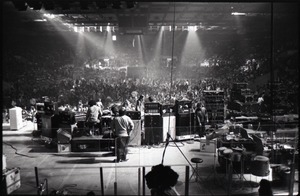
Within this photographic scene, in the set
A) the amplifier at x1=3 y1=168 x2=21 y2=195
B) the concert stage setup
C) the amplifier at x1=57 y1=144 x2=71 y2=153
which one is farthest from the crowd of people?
the amplifier at x1=3 y1=168 x2=21 y2=195

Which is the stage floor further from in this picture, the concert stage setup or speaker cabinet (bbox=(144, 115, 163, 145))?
speaker cabinet (bbox=(144, 115, 163, 145))

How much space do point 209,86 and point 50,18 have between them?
13877mm

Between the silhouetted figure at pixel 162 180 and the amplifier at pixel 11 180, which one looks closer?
the silhouetted figure at pixel 162 180

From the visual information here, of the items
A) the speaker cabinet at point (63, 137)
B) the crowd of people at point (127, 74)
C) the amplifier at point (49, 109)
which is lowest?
the speaker cabinet at point (63, 137)

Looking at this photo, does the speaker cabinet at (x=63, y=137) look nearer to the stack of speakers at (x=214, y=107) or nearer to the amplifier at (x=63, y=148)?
the amplifier at (x=63, y=148)

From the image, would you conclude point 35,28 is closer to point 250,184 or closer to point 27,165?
point 27,165

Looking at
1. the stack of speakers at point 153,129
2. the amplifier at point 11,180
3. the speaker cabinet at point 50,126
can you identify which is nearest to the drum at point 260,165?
the stack of speakers at point 153,129

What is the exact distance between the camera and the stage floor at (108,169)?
502cm

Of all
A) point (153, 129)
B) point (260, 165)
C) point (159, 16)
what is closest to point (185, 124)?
point (153, 129)

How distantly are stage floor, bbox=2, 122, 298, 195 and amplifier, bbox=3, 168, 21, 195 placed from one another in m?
0.13

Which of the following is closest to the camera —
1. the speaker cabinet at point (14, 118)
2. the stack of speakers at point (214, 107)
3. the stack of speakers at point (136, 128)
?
the stack of speakers at point (136, 128)

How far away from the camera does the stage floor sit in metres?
5.02

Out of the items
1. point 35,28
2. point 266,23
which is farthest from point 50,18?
point 266,23

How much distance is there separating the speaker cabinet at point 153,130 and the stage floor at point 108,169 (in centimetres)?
24
